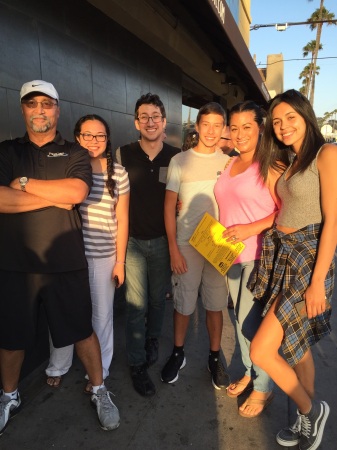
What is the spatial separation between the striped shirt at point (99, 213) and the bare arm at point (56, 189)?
1.08ft

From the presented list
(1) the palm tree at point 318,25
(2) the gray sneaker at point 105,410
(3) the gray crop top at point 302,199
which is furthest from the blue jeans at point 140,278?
(1) the palm tree at point 318,25

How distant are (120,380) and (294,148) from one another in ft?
7.03

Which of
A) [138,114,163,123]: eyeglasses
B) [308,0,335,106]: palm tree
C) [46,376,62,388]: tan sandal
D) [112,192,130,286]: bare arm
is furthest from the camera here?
[308,0,335,106]: palm tree

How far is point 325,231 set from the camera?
5.87 feet

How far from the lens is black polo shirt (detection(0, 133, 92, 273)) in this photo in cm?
201

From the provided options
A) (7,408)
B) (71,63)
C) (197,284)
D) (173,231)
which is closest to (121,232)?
(173,231)

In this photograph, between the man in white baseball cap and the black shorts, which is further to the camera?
the black shorts

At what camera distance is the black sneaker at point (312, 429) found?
203 centimetres

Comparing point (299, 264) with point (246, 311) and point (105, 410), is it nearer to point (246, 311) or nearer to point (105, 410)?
point (246, 311)

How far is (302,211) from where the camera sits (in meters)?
1.89

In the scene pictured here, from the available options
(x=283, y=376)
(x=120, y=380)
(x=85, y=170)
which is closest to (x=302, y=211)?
(x=283, y=376)

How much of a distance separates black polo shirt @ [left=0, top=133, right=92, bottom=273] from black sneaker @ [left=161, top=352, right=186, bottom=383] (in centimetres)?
124

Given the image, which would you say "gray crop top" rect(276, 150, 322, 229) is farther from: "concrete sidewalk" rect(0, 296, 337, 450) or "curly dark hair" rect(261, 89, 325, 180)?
"concrete sidewalk" rect(0, 296, 337, 450)

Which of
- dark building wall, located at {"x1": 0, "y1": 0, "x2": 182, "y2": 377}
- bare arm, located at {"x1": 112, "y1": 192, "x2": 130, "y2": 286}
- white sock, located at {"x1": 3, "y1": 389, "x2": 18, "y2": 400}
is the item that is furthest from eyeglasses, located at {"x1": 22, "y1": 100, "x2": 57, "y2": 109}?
white sock, located at {"x1": 3, "y1": 389, "x2": 18, "y2": 400}
